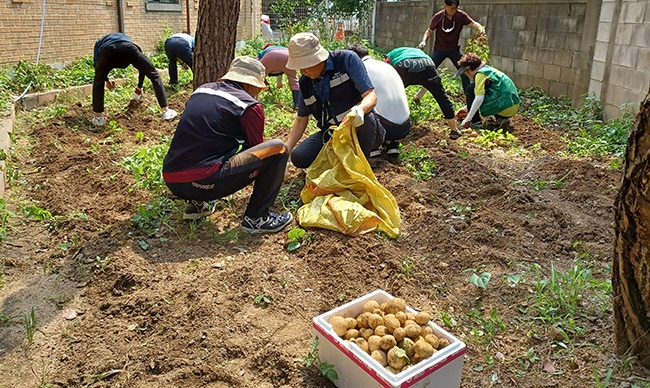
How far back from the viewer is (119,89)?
762 cm

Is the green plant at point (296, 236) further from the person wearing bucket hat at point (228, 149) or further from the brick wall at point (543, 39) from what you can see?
the brick wall at point (543, 39)

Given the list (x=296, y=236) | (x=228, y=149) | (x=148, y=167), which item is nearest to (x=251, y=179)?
(x=228, y=149)

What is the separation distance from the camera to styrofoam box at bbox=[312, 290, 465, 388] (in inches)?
72.9

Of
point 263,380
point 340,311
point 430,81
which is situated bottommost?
point 263,380

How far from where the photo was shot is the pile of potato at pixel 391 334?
6.43 ft

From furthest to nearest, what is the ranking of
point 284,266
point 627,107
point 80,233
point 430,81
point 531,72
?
point 531,72 → point 627,107 → point 430,81 → point 80,233 → point 284,266

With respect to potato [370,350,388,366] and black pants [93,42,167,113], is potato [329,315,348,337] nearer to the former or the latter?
potato [370,350,388,366]

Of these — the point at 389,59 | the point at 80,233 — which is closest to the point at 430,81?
the point at 389,59

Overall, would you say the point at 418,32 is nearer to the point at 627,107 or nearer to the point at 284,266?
the point at 627,107

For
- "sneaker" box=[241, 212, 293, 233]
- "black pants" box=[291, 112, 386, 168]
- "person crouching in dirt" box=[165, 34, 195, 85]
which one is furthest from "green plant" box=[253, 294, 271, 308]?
"person crouching in dirt" box=[165, 34, 195, 85]

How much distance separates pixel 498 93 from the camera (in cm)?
588

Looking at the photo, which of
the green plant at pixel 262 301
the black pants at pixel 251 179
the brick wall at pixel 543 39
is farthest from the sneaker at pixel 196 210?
the brick wall at pixel 543 39

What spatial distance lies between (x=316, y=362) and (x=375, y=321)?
0.34 meters

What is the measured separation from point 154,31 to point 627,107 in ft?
32.2
